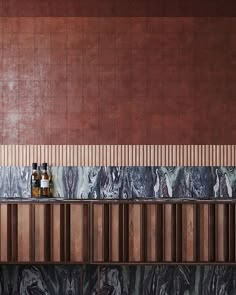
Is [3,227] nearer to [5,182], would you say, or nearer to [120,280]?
[5,182]

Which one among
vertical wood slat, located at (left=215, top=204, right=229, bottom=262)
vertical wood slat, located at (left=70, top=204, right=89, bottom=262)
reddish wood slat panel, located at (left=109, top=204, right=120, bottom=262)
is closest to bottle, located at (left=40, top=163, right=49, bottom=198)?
vertical wood slat, located at (left=70, top=204, right=89, bottom=262)

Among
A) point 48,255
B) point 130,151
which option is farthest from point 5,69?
point 48,255

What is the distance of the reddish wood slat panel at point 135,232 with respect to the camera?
184 inches

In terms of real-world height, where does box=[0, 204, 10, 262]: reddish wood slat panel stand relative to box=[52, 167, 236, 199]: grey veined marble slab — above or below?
below

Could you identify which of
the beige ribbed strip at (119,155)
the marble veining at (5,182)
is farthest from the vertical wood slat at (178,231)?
the marble veining at (5,182)

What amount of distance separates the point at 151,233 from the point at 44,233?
840mm

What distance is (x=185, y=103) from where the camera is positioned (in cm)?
502

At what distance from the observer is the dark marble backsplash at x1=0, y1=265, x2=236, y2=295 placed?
5.03m

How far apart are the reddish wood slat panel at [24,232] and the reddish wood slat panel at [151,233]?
3.04 ft

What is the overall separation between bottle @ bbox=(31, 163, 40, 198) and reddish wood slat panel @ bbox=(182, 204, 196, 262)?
124cm

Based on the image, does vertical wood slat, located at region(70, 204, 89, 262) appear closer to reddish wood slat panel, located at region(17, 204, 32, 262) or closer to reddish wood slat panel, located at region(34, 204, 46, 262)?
reddish wood slat panel, located at region(34, 204, 46, 262)

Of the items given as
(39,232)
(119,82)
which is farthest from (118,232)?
(119,82)

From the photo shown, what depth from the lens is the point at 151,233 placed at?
184 inches

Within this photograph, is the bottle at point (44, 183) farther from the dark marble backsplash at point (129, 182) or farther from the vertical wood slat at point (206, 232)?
the vertical wood slat at point (206, 232)
